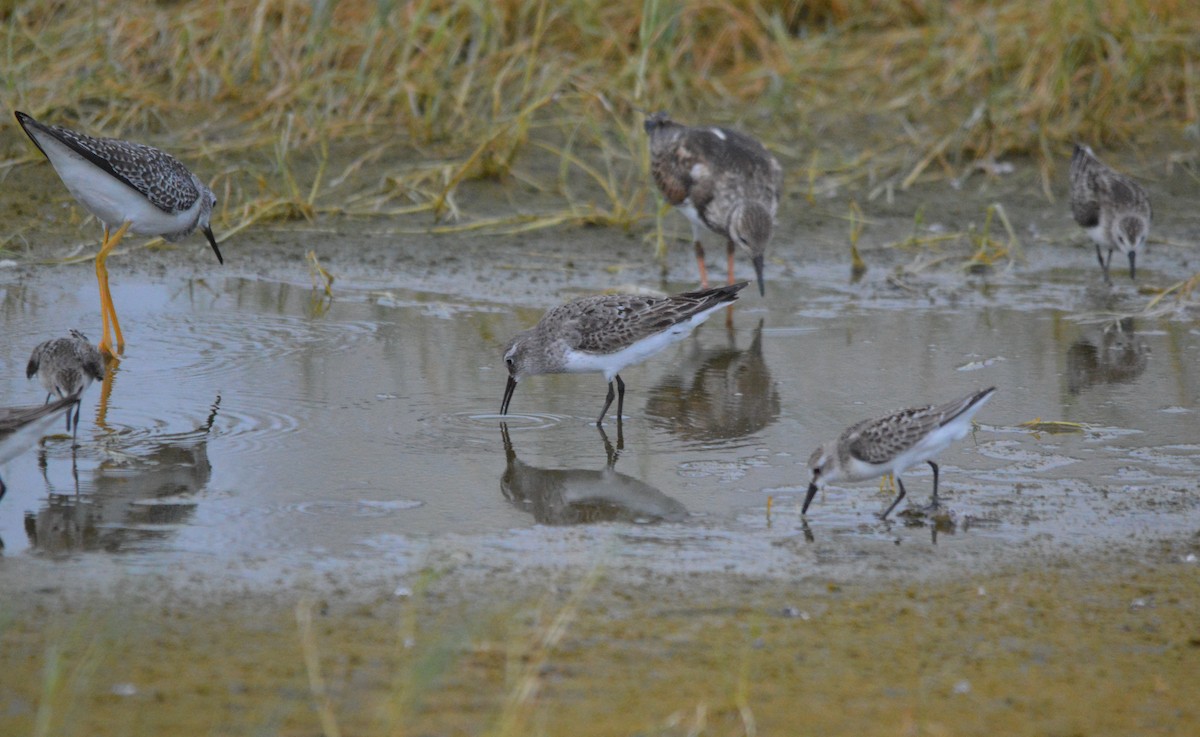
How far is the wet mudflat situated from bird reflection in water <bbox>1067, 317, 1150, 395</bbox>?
0.03 metres

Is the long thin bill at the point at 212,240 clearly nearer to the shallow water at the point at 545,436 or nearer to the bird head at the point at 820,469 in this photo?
the shallow water at the point at 545,436

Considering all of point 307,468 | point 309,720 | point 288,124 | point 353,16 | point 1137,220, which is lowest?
point 309,720

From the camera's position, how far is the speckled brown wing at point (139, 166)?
874cm

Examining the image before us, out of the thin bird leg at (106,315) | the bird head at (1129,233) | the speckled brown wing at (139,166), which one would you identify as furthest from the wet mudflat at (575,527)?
the bird head at (1129,233)

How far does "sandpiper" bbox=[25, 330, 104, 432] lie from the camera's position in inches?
274

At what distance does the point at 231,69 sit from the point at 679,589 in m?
8.92

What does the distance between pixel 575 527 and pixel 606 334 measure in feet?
6.17

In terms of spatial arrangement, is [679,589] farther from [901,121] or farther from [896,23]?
[896,23]

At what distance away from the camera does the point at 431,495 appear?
256 inches

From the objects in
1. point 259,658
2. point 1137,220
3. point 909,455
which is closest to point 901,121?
point 1137,220

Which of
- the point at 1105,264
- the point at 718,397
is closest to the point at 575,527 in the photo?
the point at 718,397

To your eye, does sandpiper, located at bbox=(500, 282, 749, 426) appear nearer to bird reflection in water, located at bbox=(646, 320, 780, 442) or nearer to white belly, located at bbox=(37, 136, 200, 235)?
bird reflection in water, located at bbox=(646, 320, 780, 442)

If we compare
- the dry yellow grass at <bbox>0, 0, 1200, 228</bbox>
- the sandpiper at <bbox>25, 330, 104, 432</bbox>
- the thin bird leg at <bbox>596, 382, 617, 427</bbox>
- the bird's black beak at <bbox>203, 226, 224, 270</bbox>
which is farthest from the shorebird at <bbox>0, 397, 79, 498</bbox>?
the dry yellow grass at <bbox>0, 0, 1200, 228</bbox>

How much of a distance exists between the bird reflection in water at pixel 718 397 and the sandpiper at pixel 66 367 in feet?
9.44
